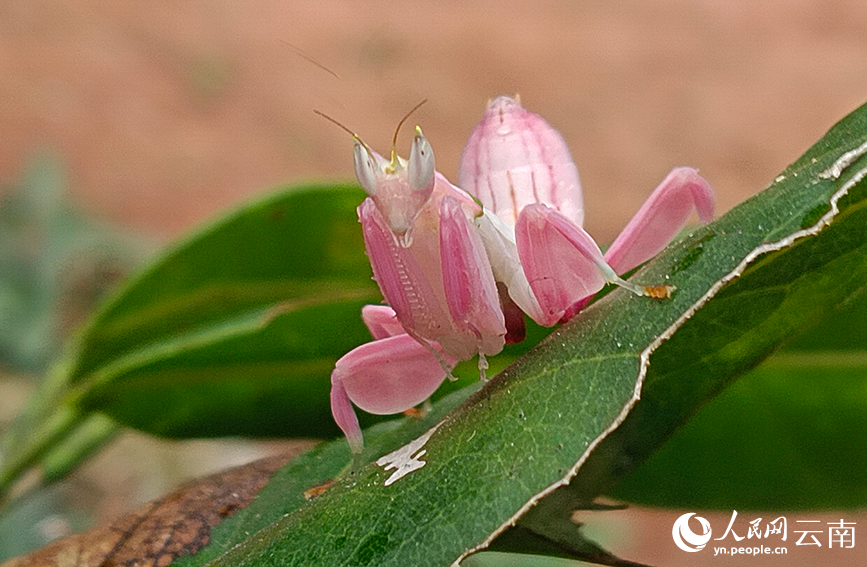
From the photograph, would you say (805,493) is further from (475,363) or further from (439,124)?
(439,124)

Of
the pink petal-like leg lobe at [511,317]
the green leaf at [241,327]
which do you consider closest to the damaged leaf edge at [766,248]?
the pink petal-like leg lobe at [511,317]

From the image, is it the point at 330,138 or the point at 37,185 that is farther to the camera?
the point at 330,138

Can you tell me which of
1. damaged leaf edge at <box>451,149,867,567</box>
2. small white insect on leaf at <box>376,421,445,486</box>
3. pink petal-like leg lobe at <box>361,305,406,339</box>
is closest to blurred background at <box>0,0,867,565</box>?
pink petal-like leg lobe at <box>361,305,406,339</box>

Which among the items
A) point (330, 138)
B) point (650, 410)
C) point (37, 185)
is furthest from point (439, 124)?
point (650, 410)

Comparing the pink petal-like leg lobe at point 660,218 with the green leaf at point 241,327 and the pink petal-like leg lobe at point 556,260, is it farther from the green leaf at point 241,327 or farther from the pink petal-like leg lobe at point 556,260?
the green leaf at point 241,327

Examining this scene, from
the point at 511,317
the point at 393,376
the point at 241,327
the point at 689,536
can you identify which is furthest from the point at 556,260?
the point at 241,327
